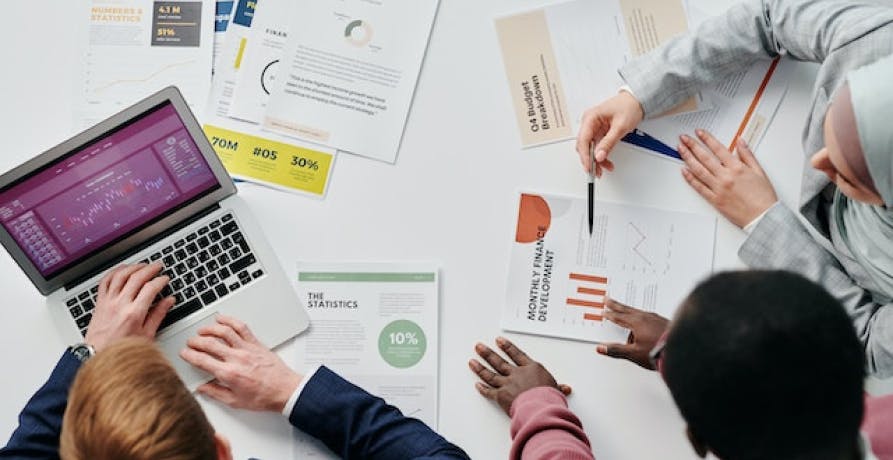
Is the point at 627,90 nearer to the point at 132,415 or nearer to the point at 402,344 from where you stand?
the point at 402,344

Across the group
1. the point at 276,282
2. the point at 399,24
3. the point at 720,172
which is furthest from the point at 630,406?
the point at 399,24

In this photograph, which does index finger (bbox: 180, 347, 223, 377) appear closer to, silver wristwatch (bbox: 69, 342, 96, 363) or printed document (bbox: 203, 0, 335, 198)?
silver wristwatch (bbox: 69, 342, 96, 363)

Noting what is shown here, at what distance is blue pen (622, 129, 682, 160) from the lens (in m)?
1.20

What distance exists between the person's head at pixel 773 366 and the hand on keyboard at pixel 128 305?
2.37ft

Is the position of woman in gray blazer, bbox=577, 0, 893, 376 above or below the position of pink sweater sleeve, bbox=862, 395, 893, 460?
above

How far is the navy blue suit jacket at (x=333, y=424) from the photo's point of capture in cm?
106

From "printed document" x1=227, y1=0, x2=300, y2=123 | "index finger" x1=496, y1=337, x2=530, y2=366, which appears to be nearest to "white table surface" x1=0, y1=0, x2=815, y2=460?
"index finger" x1=496, y1=337, x2=530, y2=366

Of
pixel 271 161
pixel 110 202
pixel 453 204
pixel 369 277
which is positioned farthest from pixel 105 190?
pixel 453 204

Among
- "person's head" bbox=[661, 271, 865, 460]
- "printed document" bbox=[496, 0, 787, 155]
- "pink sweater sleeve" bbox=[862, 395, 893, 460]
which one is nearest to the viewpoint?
"person's head" bbox=[661, 271, 865, 460]

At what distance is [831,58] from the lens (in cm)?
108

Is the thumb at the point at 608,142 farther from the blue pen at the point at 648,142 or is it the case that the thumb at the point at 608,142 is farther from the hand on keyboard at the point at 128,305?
the hand on keyboard at the point at 128,305

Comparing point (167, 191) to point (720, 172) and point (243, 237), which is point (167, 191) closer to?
point (243, 237)

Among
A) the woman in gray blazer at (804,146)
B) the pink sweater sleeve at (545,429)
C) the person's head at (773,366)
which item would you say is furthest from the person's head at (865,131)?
the pink sweater sleeve at (545,429)

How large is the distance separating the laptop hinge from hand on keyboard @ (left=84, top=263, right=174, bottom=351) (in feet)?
0.05
